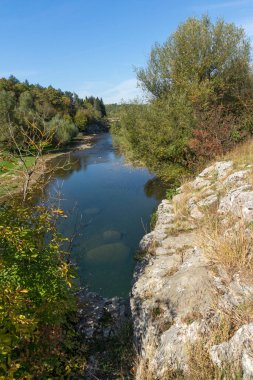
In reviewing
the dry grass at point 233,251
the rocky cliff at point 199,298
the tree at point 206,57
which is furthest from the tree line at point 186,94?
the dry grass at point 233,251

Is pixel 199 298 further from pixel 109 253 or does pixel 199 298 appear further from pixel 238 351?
pixel 109 253

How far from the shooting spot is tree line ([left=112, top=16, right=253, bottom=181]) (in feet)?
79.1

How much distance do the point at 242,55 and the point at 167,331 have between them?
28308mm

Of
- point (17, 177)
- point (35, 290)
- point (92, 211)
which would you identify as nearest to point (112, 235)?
point (92, 211)

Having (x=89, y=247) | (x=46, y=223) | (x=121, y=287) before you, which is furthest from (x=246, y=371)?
(x=89, y=247)

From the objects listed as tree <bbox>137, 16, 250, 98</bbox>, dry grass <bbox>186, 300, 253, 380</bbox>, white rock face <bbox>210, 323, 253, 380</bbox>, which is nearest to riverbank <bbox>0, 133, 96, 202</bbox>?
dry grass <bbox>186, 300, 253, 380</bbox>

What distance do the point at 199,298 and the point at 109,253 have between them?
9.03 meters

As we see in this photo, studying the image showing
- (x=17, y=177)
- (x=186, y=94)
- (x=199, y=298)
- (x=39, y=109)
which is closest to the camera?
(x=199, y=298)

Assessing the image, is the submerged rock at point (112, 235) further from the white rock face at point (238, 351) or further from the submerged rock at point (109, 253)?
the white rock face at point (238, 351)

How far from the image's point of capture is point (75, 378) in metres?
7.25

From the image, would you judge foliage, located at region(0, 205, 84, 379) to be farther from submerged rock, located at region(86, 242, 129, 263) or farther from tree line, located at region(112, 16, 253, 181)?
tree line, located at region(112, 16, 253, 181)

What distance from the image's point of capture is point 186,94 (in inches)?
991

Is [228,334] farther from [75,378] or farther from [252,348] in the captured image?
[75,378]

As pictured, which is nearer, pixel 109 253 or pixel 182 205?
pixel 182 205
